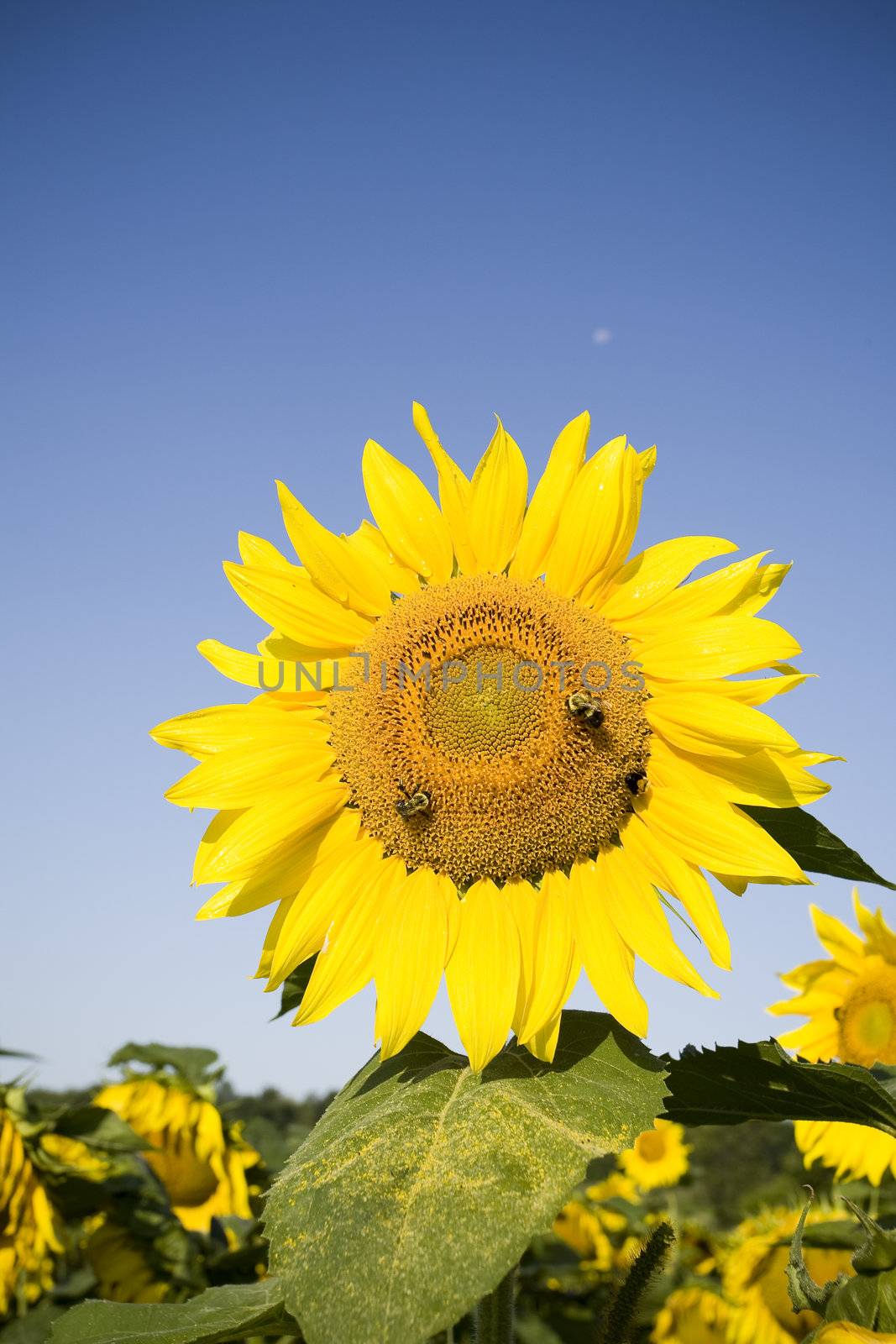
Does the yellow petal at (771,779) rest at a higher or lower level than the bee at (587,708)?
lower

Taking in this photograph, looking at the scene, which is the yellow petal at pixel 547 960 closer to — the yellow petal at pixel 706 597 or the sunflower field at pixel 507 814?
the sunflower field at pixel 507 814

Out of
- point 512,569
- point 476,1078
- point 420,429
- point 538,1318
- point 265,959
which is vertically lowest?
point 538,1318

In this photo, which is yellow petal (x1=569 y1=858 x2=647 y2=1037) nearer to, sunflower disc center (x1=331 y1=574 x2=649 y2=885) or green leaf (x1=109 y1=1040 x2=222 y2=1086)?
sunflower disc center (x1=331 y1=574 x2=649 y2=885)

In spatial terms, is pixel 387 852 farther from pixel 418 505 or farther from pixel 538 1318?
pixel 538 1318

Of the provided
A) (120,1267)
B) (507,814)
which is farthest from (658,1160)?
(507,814)

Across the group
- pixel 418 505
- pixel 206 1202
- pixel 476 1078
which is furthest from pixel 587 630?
pixel 206 1202

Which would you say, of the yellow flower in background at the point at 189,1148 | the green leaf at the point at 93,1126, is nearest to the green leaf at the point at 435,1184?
the green leaf at the point at 93,1126

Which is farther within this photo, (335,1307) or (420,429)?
(420,429)

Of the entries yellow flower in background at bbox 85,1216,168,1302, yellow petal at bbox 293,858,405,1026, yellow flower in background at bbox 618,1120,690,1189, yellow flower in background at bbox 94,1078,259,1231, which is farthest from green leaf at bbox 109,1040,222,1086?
yellow flower in background at bbox 618,1120,690,1189
